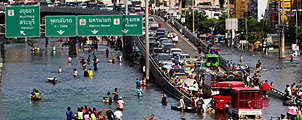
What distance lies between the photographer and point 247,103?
37656 mm

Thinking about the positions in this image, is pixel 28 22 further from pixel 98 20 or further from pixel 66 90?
pixel 66 90

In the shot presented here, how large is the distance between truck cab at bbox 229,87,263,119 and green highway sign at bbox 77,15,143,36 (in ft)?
76.2

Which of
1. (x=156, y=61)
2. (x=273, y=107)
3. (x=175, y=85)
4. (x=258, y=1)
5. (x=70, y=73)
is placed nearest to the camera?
(x=273, y=107)

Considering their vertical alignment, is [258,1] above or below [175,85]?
above

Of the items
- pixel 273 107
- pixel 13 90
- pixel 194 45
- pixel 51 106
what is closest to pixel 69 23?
pixel 13 90

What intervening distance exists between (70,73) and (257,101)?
36.4 m

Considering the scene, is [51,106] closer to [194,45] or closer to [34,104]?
[34,104]

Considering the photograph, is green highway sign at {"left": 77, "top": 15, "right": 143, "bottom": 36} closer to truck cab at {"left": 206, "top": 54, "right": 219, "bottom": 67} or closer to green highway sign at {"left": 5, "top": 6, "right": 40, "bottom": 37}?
green highway sign at {"left": 5, "top": 6, "right": 40, "bottom": 37}

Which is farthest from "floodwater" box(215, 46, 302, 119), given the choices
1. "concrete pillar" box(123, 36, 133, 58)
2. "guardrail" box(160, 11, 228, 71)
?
"concrete pillar" box(123, 36, 133, 58)

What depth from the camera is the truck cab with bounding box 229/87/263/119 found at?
1474 inches

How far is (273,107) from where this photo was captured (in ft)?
141

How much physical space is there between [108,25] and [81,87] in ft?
23.1

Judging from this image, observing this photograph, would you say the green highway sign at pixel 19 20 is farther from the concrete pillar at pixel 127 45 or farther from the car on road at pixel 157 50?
the concrete pillar at pixel 127 45

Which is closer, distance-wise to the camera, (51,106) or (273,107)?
(273,107)
